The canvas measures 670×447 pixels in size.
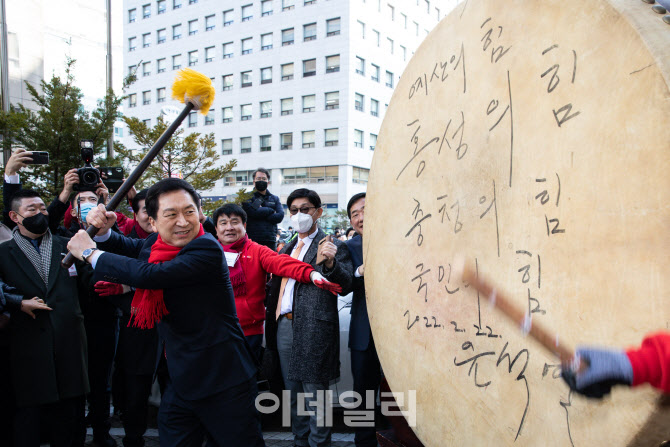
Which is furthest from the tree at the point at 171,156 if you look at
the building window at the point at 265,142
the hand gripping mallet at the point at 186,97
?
the building window at the point at 265,142

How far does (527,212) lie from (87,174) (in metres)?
2.84

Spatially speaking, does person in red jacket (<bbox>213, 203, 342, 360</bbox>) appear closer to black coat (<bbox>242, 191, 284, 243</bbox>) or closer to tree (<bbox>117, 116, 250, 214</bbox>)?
black coat (<bbox>242, 191, 284, 243</bbox>)

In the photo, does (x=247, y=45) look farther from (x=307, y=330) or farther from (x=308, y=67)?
(x=307, y=330)

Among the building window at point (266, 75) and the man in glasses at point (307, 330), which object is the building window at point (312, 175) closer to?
the building window at point (266, 75)

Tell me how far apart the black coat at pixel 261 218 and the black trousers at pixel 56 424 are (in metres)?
3.68

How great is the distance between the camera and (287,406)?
353 centimetres

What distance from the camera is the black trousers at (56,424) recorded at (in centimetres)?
287

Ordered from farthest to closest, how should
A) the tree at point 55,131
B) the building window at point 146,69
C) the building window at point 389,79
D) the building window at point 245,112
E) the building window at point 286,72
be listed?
the building window at point 146,69
the building window at point 245,112
the building window at point 389,79
the building window at point 286,72
the tree at point 55,131

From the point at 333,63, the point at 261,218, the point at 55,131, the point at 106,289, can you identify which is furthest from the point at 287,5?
the point at 106,289

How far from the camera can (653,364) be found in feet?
2.42

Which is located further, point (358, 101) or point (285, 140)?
point (285, 140)

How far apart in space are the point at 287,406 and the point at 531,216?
9.64 feet

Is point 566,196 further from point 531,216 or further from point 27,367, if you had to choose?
point 27,367

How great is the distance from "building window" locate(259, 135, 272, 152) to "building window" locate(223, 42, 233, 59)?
24.9 ft
